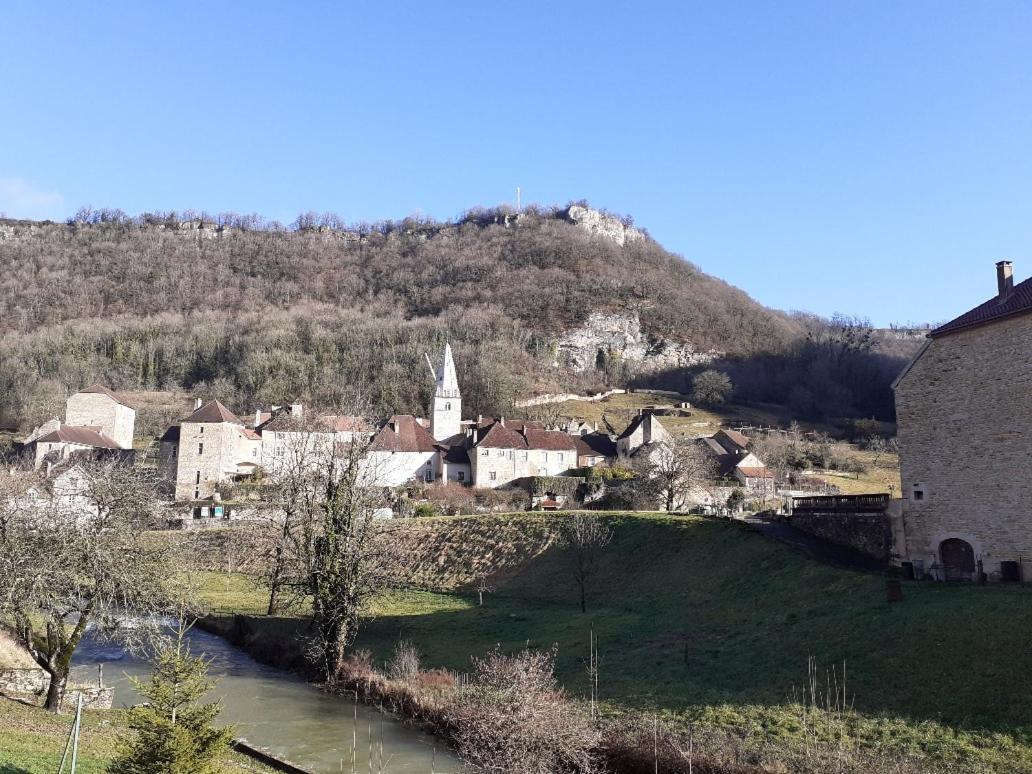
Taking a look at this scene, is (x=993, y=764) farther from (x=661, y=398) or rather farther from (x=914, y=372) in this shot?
(x=661, y=398)

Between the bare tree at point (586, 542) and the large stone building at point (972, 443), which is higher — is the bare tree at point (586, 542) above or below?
below

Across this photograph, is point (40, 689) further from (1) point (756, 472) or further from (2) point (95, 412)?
(2) point (95, 412)

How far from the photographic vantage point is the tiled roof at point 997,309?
74.3ft

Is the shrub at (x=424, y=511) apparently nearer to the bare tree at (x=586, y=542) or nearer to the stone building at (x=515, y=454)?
the bare tree at (x=586, y=542)

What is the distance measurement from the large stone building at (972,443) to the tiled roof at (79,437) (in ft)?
210

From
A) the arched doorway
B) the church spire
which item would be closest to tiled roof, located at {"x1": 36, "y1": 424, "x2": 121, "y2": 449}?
the church spire

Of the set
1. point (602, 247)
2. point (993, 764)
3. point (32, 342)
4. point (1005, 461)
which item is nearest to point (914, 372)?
point (1005, 461)

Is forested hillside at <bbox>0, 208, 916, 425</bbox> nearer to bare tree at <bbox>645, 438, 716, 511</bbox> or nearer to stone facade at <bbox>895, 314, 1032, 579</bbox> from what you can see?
bare tree at <bbox>645, 438, 716, 511</bbox>

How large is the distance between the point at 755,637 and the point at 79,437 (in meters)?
63.2

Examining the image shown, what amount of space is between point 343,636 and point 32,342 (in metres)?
113

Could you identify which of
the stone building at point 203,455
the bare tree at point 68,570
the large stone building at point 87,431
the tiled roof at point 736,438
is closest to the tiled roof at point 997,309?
the bare tree at point 68,570

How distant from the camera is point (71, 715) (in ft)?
54.9

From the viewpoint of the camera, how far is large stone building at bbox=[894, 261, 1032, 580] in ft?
73.6

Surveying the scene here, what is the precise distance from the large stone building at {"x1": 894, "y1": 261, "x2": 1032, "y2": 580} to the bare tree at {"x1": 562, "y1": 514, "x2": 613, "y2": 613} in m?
11.8
